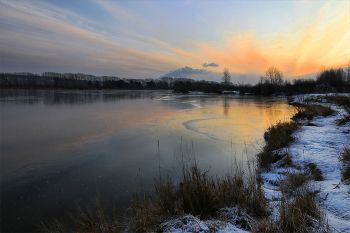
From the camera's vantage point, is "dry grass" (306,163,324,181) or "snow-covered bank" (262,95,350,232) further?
"dry grass" (306,163,324,181)

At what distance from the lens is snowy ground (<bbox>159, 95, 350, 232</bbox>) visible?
1.92 m

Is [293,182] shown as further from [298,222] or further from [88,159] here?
[88,159]

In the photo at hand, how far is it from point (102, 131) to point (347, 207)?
7371mm

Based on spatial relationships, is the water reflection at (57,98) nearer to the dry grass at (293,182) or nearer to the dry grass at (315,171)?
the dry grass at (293,182)

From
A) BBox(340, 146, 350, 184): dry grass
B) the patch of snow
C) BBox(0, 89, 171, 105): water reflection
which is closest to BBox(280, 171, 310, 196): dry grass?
BBox(340, 146, 350, 184): dry grass

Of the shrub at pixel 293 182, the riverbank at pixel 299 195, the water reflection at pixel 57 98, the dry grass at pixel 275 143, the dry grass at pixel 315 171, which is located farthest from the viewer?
the water reflection at pixel 57 98

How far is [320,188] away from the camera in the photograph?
262cm

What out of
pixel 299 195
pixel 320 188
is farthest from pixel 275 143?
pixel 299 195

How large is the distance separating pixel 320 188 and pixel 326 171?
1.08 metres

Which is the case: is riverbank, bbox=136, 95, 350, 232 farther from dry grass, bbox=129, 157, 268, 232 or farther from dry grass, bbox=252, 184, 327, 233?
dry grass, bbox=129, 157, 268, 232

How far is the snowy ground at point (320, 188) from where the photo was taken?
6.29 ft

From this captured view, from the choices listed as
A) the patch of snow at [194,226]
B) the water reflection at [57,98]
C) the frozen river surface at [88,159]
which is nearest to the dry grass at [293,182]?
the frozen river surface at [88,159]

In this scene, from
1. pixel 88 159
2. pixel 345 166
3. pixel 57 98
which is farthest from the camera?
pixel 57 98

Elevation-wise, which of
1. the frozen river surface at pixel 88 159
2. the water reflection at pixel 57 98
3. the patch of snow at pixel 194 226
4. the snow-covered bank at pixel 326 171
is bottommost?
the frozen river surface at pixel 88 159
